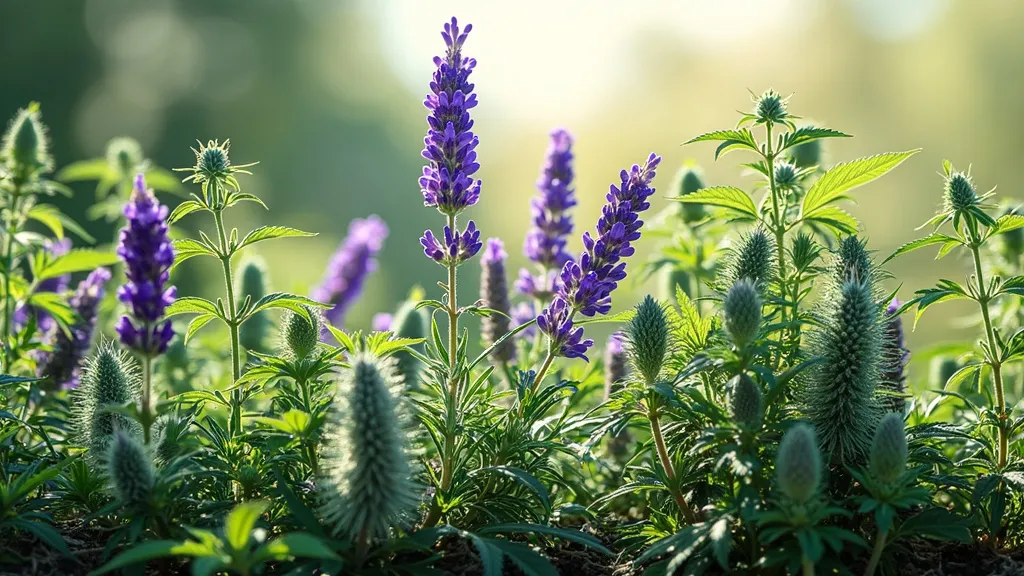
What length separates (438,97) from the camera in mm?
2975

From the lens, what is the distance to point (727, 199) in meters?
3.10

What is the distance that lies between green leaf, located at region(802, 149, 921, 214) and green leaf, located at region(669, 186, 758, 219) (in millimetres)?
214

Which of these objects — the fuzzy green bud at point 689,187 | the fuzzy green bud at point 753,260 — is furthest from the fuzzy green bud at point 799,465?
the fuzzy green bud at point 689,187

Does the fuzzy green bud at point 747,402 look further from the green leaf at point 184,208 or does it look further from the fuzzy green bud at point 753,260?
the green leaf at point 184,208

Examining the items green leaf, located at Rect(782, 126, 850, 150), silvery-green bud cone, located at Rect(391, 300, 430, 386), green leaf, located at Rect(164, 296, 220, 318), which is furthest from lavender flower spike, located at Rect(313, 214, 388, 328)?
green leaf, located at Rect(782, 126, 850, 150)

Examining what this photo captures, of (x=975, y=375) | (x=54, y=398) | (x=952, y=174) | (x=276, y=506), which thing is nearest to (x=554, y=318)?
(x=276, y=506)

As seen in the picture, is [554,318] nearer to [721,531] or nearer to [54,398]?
[721,531]

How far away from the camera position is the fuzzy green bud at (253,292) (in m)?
4.54

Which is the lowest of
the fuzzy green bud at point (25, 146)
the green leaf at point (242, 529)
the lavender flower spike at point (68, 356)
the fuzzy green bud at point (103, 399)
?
the green leaf at point (242, 529)

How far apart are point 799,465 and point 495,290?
2.10 meters

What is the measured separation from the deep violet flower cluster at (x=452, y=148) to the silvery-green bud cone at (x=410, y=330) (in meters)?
1.21

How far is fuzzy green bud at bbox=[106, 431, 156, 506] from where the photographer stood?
242 centimetres

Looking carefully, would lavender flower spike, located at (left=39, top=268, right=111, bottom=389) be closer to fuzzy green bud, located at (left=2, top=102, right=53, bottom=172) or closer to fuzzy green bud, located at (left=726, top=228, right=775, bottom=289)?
fuzzy green bud, located at (left=2, top=102, right=53, bottom=172)

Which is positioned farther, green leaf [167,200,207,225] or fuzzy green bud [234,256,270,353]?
fuzzy green bud [234,256,270,353]
